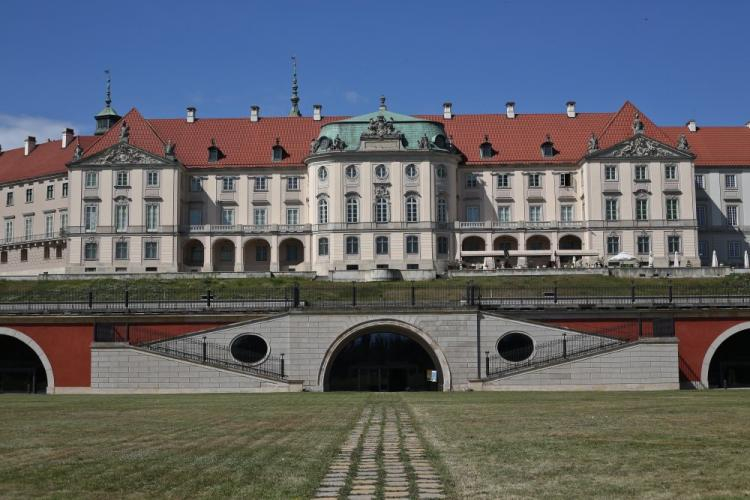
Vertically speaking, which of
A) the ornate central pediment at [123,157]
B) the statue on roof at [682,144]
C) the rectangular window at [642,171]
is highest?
the statue on roof at [682,144]

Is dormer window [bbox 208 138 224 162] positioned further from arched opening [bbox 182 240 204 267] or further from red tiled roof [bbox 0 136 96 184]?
red tiled roof [bbox 0 136 96 184]

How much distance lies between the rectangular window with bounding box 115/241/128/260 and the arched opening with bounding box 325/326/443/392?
119ft

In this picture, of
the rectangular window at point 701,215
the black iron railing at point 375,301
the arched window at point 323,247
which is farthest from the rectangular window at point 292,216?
the black iron railing at point 375,301

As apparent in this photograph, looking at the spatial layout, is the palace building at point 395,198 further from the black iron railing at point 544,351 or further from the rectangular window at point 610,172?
the black iron railing at point 544,351

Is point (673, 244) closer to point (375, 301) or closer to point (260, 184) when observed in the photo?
point (260, 184)

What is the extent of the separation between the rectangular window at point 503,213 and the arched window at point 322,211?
13.9 meters

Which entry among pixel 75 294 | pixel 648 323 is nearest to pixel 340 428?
pixel 648 323

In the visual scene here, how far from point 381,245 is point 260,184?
38.8ft

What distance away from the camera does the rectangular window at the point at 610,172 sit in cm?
8081

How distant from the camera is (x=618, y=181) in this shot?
264 feet

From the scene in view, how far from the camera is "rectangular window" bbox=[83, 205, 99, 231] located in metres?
80.9

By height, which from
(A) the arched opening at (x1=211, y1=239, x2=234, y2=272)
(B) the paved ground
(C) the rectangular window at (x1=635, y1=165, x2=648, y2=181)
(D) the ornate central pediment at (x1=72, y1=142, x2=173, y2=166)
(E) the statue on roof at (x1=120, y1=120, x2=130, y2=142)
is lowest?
(B) the paved ground

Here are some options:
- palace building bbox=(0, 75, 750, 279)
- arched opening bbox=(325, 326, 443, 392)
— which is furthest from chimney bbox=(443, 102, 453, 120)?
arched opening bbox=(325, 326, 443, 392)

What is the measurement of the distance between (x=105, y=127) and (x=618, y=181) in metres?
47.1
